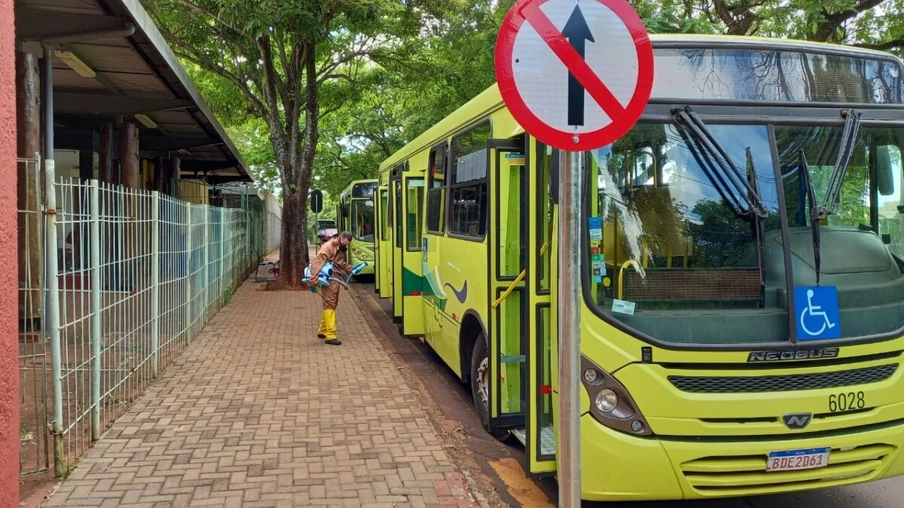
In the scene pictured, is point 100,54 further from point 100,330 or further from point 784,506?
point 784,506

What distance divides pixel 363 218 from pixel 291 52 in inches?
190

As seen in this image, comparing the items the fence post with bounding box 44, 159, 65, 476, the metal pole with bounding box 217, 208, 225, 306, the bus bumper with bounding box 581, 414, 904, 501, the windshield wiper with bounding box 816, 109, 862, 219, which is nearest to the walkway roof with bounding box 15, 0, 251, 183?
the metal pole with bounding box 217, 208, 225, 306

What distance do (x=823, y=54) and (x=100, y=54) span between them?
8.52m

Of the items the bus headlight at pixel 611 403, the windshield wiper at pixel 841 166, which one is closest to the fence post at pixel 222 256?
the bus headlight at pixel 611 403

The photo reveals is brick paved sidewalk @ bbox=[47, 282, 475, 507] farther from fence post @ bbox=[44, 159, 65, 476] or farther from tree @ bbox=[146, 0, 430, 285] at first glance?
tree @ bbox=[146, 0, 430, 285]

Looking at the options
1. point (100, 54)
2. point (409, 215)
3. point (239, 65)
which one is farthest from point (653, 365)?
point (239, 65)

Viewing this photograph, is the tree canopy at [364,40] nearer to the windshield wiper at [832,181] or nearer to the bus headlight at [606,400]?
the windshield wiper at [832,181]

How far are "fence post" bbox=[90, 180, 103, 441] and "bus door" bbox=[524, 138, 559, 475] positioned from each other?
315 cm

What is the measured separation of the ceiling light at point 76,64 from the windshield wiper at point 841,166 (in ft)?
28.7

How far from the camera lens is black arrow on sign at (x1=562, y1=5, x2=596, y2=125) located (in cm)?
279

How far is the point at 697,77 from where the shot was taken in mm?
3904

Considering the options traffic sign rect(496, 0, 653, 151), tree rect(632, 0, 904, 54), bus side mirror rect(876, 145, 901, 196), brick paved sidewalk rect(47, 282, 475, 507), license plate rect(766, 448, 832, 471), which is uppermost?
tree rect(632, 0, 904, 54)

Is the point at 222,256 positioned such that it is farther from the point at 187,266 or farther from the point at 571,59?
the point at 571,59

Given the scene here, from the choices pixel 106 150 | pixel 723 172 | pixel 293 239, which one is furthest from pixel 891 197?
pixel 106 150
